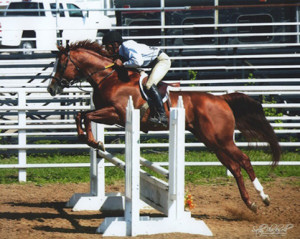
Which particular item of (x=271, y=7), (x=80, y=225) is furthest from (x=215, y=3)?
(x=80, y=225)

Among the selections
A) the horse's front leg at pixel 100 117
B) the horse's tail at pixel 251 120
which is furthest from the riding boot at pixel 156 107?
the horse's tail at pixel 251 120

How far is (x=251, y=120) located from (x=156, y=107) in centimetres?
134

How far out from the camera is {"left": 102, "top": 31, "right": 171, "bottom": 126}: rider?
9016 mm

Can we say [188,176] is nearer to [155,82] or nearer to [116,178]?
[116,178]

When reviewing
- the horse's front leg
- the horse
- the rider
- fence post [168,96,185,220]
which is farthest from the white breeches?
fence post [168,96,185,220]

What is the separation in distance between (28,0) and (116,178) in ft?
38.2

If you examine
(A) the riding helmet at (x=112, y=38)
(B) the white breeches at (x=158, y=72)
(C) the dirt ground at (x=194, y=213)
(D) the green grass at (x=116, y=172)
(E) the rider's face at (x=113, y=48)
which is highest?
(A) the riding helmet at (x=112, y=38)

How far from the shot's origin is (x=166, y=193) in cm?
762

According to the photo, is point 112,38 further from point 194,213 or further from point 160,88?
point 194,213

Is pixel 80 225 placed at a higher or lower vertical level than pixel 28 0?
lower

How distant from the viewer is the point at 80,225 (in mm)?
8422

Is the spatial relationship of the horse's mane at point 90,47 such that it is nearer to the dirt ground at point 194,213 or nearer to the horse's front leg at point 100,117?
the horse's front leg at point 100,117

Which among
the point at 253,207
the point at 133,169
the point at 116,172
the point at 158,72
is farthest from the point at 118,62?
the point at 116,172

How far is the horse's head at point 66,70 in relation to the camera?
31.0 feet
